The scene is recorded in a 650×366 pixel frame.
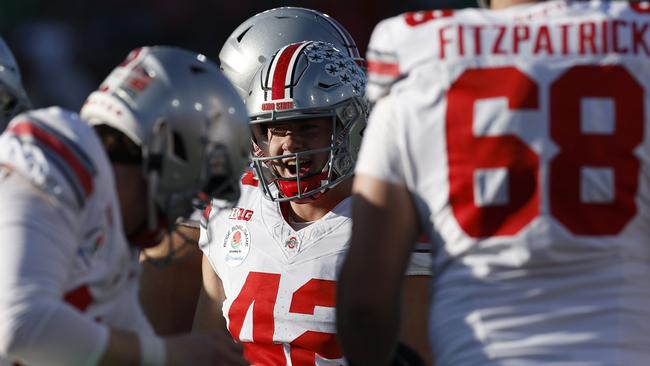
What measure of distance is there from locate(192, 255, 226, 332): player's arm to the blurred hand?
1.31 meters

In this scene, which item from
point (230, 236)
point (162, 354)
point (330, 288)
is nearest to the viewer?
point (162, 354)

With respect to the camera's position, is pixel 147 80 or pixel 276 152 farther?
pixel 276 152

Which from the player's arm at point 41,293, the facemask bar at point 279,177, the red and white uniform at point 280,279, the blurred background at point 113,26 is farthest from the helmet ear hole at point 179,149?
the blurred background at point 113,26

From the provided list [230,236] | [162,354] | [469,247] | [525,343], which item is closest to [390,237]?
[469,247]

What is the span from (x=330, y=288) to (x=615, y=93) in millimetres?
1350

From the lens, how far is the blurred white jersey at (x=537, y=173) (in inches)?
82.4

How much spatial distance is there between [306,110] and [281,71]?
0.18 metres

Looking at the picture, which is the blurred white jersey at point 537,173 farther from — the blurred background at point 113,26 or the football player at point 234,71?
the blurred background at point 113,26

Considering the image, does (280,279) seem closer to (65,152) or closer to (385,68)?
(385,68)

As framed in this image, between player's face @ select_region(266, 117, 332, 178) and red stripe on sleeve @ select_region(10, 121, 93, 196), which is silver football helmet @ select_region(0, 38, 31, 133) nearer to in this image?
player's face @ select_region(266, 117, 332, 178)

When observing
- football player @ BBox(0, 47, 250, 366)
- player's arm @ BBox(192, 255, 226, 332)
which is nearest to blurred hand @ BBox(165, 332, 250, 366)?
football player @ BBox(0, 47, 250, 366)

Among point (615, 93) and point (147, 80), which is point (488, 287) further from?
point (147, 80)

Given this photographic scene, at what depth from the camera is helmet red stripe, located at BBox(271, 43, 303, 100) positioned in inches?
136

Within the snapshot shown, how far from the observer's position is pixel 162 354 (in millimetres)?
2090
